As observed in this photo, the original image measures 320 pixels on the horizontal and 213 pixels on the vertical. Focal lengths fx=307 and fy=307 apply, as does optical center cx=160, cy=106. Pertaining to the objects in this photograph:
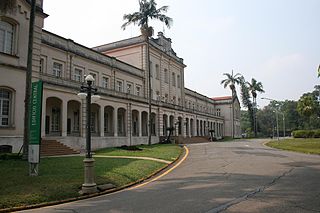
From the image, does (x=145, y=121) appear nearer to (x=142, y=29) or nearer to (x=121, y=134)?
(x=121, y=134)

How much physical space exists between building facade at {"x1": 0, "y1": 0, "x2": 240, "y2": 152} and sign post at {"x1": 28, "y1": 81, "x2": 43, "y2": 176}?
8592mm

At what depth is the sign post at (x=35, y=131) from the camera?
11490mm

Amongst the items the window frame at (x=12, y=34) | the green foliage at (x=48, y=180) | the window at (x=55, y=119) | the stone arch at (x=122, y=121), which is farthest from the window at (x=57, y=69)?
the green foliage at (x=48, y=180)

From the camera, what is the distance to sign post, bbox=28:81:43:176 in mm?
11490

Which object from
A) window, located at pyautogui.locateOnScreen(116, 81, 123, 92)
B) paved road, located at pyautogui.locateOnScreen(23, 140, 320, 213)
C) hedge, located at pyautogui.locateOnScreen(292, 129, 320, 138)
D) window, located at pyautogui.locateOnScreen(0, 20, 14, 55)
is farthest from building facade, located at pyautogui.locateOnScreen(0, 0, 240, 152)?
hedge, located at pyautogui.locateOnScreen(292, 129, 320, 138)

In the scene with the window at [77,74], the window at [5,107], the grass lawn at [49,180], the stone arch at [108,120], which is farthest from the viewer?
the stone arch at [108,120]

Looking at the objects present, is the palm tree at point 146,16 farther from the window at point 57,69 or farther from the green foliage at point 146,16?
the window at point 57,69

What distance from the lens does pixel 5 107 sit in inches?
789

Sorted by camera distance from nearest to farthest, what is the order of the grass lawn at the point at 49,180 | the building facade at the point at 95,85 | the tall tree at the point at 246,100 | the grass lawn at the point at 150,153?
1. the grass lawn at the point at 49,180
2. the building facade at the point at 95,85
3. the grass lawn at the point at 150,153
4. the tall tree at the point at 246,100

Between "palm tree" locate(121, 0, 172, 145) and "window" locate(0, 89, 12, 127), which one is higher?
"palm tree" locate(121, 0, 172, 145)

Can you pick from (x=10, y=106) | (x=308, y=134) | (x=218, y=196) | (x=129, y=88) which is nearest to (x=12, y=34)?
(x=10, y=106)

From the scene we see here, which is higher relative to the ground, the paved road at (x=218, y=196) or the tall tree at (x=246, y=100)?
the tall tree at (x=246, y=100)

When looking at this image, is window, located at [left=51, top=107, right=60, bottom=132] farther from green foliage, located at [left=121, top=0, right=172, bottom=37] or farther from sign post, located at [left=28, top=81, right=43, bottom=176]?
sign post, located at [left=28, top=81, right=43, bottom=176]

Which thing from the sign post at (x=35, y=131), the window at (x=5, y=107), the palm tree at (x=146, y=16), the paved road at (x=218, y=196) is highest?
the palm tree at (x=146, y=16)
